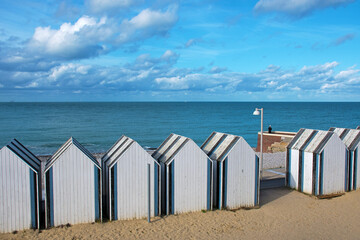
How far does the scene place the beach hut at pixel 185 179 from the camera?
40.3ft

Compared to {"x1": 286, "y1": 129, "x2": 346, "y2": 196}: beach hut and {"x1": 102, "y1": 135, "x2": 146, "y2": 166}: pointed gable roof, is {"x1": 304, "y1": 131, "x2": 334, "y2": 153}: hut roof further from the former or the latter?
{"x1": 102, "y1": 135, "x2": 146, "y2": 166}: pointed gable roof

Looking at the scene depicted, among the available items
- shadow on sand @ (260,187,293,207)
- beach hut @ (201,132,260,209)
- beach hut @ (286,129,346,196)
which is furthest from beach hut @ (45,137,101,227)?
beach hut @ (286,129,346,196)

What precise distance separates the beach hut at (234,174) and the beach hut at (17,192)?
6899mm

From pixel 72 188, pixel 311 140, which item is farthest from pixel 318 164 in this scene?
pixel 72 188

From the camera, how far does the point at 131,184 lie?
1180 cm

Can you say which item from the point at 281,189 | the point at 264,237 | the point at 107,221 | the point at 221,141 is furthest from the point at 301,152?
the point at 107,221

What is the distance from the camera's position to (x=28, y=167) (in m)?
10.7

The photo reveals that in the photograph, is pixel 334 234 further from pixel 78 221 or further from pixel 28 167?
pixel 28 167

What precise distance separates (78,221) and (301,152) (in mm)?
10829

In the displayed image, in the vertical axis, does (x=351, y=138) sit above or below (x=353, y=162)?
above

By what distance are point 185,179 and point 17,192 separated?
6.02m

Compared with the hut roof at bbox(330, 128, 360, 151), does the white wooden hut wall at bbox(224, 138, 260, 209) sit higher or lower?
lower

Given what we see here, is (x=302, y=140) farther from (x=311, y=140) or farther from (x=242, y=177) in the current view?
(x=242, y=177)

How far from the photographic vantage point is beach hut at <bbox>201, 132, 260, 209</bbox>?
13.0 metres
